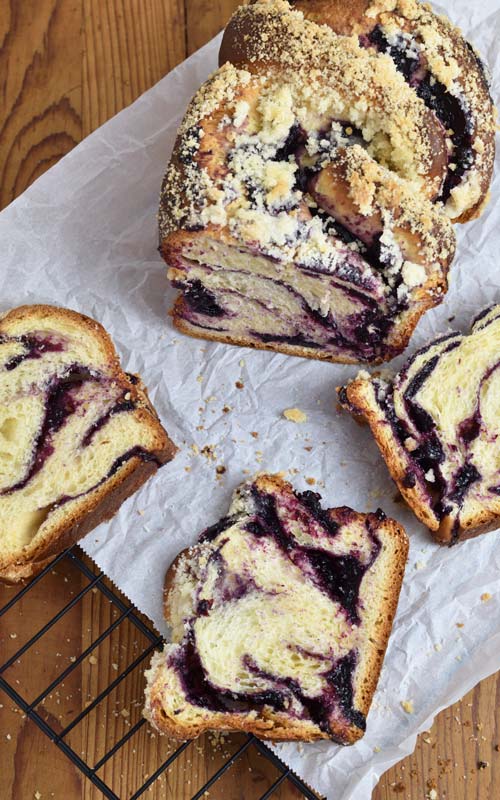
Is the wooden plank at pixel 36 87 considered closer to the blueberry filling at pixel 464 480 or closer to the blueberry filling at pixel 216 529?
the blueberry filling at pixel 216 529

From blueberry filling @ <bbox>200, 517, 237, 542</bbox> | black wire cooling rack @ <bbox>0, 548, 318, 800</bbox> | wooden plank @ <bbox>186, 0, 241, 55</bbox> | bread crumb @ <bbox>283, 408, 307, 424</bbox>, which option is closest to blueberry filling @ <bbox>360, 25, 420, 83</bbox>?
wooden plank @ <bbox>186, 0, 241, 55</bbox>

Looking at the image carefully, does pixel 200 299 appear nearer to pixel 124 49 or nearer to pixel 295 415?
pixel 295 415

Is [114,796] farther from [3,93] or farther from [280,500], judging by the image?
[3,93]

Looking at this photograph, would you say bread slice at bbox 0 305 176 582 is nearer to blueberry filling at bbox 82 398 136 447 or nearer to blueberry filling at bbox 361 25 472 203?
blueberry filling at bbox 82 398 136 447

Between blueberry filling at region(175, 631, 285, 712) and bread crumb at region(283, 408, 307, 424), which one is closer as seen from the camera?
blueberry filling at region(175, 631, 285, 712)

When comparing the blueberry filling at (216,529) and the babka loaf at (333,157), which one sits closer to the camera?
the babka loaf at (333,157)

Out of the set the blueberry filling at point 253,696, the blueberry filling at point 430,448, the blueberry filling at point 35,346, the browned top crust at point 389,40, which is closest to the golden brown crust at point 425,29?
the browned top crust at point 389,40

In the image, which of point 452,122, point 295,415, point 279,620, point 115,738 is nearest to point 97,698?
point 115,738
